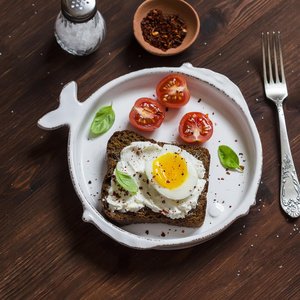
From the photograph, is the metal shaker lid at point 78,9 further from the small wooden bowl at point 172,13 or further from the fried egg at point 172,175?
the fried egg at point 172,175

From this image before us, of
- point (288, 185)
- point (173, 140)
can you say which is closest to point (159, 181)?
point (173, 140)

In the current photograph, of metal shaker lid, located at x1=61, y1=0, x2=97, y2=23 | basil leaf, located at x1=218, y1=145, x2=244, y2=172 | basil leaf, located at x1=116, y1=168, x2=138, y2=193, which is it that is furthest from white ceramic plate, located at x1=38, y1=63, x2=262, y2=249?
metal shaker lid, located at x1=61, y1=0, x2=97, y2=23

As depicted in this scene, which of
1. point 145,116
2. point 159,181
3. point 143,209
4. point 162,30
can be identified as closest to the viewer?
point 159,181

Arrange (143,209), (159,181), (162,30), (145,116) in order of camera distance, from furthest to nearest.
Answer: (162,30), (145,116), (143,209), (159,181)

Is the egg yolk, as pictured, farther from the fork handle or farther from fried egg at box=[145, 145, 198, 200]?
the fork handle

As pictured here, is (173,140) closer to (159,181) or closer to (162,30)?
(159,181)

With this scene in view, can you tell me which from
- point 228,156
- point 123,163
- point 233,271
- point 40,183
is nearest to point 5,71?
point 40,183
